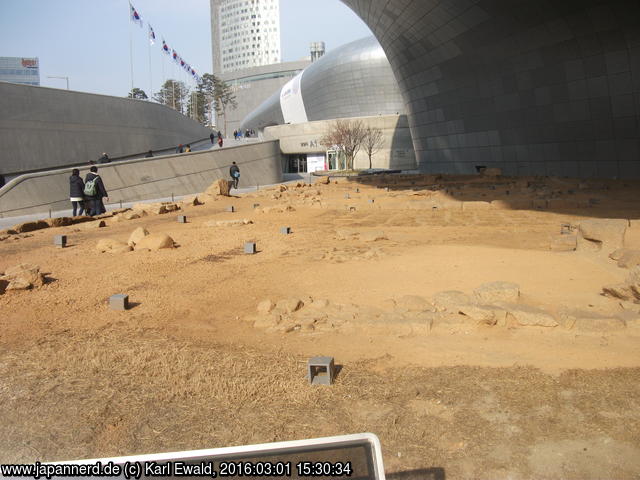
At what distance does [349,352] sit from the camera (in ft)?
18.0

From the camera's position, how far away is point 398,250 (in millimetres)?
10320

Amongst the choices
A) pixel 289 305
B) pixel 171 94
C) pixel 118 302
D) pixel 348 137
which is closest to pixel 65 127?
pixel 118 302

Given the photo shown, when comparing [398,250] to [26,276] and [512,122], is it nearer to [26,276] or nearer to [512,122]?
[26,276]

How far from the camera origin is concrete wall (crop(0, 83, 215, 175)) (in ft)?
82.9

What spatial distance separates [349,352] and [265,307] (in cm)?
160

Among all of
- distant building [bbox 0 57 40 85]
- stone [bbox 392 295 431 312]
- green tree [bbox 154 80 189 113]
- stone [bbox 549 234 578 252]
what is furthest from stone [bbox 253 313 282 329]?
distant building [bbox 0 57 40 85]

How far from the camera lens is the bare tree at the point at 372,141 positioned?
48.2 meters

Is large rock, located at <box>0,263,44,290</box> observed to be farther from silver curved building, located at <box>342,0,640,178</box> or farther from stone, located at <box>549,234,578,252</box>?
silver curved building, located at <box>342,0,640,178</box>

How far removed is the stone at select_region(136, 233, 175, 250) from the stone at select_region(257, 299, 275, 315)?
4586mm

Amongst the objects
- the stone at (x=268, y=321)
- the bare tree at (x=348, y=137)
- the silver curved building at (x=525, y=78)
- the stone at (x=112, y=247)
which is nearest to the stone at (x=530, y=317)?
the stone at (x=268, y=321)

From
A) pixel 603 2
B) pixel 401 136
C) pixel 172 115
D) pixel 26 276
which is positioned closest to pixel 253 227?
pixel 26 276

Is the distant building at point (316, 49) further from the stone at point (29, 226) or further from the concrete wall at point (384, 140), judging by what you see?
the stone at point (29, 226)

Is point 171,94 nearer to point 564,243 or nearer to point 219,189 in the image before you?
point 219,189

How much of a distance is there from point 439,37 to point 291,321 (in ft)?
78.6
